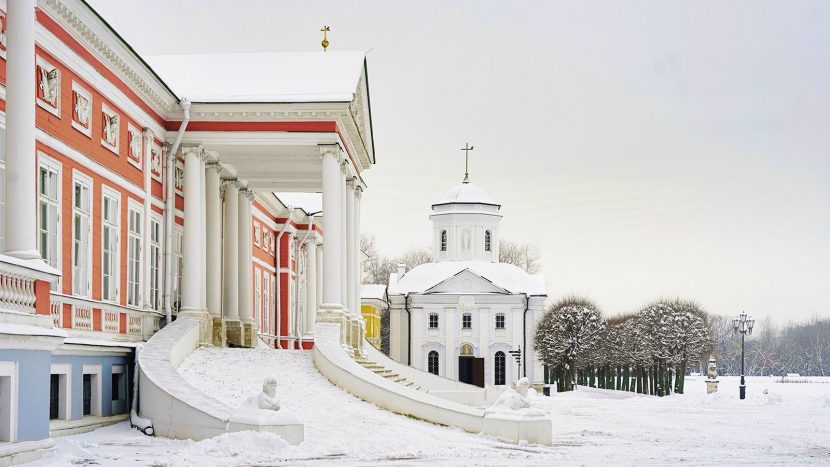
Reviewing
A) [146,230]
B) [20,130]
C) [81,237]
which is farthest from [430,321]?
[20,130]

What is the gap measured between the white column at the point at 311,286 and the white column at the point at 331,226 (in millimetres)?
16194

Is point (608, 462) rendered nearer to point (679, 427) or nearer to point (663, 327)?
point (679, 427)

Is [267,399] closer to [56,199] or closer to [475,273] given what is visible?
[56,199]

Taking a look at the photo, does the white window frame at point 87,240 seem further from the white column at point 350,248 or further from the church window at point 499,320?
the church window at point 499,320

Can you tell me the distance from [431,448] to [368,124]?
49.4 ft

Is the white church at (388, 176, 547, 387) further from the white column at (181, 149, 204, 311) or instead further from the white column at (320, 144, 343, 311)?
the white column at (181, 149, 204, 311)

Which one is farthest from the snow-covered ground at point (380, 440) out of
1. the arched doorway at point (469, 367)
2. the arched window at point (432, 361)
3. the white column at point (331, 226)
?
the arched window at point (432, 361)

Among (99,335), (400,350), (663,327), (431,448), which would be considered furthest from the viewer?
(400,350)

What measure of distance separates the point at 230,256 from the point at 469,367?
37.8m

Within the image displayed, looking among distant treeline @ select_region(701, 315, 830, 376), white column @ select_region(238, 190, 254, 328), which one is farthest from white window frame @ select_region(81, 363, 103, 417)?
distant treeline @ select_region(701, 315, 830, 376)

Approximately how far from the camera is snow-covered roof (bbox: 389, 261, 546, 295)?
243 feet

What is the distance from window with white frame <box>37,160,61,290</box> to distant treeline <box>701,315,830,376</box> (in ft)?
326

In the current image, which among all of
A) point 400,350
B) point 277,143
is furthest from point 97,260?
point 400,350

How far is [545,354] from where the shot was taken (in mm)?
66625
